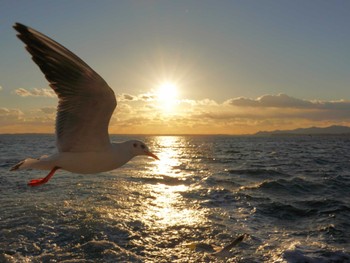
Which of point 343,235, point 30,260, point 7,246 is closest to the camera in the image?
point 30,260

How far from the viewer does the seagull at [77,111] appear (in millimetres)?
5805

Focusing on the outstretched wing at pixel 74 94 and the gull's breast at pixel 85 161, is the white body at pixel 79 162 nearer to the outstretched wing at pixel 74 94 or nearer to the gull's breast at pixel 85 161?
the gull's breast at pixel 85 161

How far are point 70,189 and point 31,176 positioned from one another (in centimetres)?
562

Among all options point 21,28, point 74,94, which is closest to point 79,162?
point 74,94

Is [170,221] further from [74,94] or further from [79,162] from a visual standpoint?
[74,94]

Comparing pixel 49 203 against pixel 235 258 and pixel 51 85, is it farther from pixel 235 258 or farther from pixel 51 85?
pixel 51 85

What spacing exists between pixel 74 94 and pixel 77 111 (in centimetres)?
42

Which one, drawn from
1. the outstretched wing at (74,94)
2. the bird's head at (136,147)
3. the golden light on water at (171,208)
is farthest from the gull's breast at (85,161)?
the golden light on water at (171,208)

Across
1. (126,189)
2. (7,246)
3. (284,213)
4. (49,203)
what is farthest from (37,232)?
(284,213)

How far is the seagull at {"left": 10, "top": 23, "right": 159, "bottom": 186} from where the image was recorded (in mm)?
5805

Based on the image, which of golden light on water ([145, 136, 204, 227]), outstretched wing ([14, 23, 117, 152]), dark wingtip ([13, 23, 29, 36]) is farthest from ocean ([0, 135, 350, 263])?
dark wingtip ([13, 23, 29, 36])

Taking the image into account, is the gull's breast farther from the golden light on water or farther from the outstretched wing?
the golden light on water

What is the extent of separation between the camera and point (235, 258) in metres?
9.45

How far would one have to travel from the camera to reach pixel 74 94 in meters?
6.56
